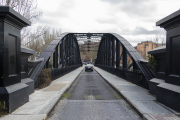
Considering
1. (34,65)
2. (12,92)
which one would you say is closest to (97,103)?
(12,92)

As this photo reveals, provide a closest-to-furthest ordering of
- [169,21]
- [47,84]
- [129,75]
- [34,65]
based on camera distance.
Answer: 1. [169,21]
2. [34,65]
3. [47,84]
4. [129,75]

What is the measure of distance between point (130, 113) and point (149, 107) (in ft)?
2.63

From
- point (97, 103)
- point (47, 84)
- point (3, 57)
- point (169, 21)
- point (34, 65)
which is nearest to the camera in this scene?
point (3, 57)

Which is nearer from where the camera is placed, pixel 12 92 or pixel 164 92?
pixel 12 92

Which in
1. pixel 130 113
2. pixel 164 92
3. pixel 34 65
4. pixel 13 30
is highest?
pixel 13 30

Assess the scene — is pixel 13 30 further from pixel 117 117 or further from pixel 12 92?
pixel 117 117

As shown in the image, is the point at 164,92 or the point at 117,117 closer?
the point at 117,117

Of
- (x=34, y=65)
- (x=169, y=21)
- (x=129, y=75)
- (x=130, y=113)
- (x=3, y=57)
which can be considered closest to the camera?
(x=3, y=57)

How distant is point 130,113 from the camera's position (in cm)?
601

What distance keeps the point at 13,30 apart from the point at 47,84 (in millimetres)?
5919

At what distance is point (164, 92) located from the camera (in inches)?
256

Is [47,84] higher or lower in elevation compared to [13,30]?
lower

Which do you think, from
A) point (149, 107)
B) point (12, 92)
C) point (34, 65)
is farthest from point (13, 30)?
point (149, 107)

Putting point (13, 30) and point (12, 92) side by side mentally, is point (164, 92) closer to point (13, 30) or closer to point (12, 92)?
point (12, 92)
